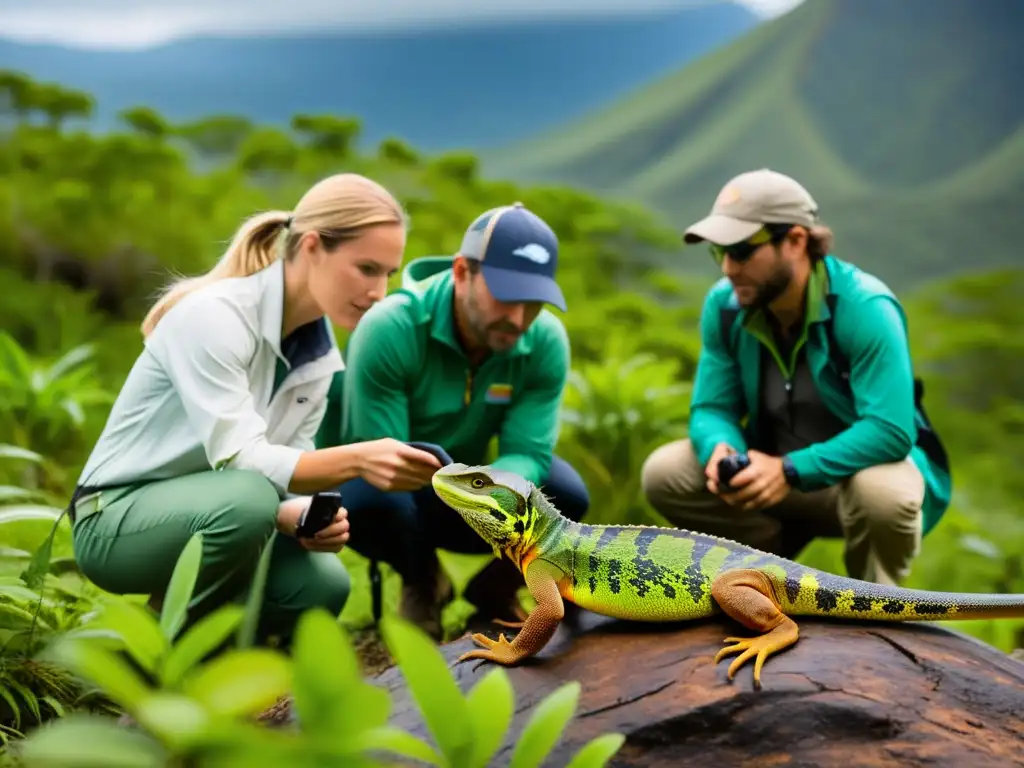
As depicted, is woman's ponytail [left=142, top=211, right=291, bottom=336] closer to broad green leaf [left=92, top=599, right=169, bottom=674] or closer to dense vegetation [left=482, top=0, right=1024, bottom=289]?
broad green leaf [left=92, top=599, right=169, bottom=674]

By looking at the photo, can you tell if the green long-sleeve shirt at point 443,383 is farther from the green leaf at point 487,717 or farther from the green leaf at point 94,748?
the green leaf at point 94,748

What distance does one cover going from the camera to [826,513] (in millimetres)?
3852

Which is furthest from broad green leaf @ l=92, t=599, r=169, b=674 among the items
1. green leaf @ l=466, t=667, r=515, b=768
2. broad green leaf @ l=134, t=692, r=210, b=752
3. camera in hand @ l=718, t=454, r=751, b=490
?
camera in hand @ l=718, t=454, r=751, b=490

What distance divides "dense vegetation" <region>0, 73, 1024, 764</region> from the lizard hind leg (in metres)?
2.31

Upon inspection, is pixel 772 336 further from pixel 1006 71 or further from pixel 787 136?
pixel 1006 71

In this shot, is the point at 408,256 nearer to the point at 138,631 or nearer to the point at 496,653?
the point at 496,653

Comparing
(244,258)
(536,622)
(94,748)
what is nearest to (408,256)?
(244,258)

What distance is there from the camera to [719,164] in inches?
318

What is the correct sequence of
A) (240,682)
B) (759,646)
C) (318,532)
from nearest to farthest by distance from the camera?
(240,682) < (759,646) < (318,532)

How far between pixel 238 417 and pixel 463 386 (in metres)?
0.98

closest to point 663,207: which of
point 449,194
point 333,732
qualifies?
point 449,194

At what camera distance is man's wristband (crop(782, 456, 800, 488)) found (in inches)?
136

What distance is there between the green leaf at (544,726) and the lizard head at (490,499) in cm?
94

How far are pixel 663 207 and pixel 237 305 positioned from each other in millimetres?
Answer: 6146
